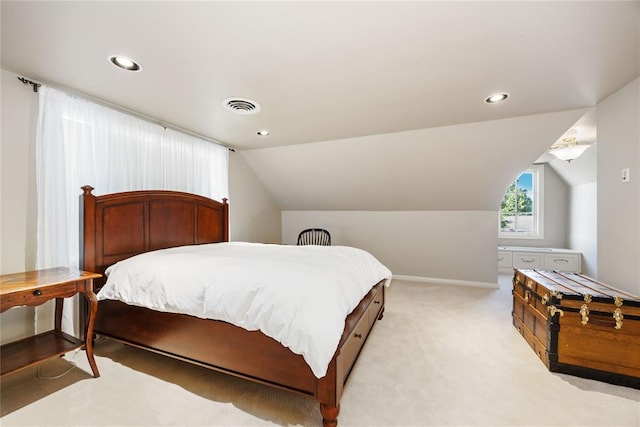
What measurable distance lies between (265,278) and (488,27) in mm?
1903

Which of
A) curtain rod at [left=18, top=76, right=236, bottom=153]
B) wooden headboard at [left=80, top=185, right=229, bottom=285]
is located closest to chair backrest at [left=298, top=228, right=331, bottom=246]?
wooden headboard at [left=80, top=185, right=229, bottom=285]

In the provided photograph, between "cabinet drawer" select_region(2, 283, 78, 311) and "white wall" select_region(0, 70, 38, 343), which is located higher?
"white wall" select_region(0, 70, 38, 343)

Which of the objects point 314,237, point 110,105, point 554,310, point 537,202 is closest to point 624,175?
point 554,310

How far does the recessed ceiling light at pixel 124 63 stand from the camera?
1.78m

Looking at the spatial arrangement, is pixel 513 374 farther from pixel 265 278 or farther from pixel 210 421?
pixel 210 421

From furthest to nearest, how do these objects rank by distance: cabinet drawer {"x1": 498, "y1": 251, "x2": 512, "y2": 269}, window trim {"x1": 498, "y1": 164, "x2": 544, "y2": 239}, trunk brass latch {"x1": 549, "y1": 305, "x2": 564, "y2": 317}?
1. window trim {"x1": 498, "y1": 164, "x2": 544, "y2": 239}
2. cabinet drawer {"x1": 498, "y1": 251, "x2": 512, "y2": 269}
3. trunk brass latch {"x1": 549, "y1": 305, "x2": 564, "y2": 317}

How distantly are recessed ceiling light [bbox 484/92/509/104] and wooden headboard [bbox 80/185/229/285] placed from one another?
127 inches

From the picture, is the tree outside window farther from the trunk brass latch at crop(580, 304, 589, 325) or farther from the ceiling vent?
the ceiling vent

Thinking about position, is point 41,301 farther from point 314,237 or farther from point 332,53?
point 314,237

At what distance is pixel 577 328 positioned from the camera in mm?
1886

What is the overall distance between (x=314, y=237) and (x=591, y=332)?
13.1 feet

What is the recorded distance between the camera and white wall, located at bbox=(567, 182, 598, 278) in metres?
4.16

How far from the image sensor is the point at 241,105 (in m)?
2.53

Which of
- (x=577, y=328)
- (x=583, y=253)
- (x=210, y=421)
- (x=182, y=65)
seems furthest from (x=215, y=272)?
(x=583, y=253)
